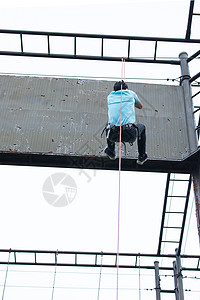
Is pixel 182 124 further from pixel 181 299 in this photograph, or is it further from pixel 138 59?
pixel 181 299

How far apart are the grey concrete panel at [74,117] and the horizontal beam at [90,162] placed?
110mm

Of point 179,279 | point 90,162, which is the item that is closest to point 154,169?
point 90,162

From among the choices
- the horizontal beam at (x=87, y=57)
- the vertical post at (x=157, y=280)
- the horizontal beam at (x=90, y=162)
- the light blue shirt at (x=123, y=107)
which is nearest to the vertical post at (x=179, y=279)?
the vertical post at (x=157, y=280)

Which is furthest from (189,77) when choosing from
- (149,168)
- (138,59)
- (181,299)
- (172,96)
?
(181,299)

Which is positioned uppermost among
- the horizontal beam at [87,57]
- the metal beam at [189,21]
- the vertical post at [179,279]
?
the metal beam at [189,21]

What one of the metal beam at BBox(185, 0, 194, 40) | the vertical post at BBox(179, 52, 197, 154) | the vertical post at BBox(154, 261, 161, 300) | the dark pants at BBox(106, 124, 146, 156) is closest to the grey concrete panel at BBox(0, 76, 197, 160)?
the vertical post at BBox(179, 52, 197, 154)

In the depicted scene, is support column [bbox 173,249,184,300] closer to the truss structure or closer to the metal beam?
the truss structure

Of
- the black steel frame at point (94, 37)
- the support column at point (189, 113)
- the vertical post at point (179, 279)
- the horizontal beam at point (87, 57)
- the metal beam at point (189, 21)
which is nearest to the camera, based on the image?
the support column at point (189, 113)

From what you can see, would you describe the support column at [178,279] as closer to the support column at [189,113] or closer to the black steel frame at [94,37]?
the support column at [189,113]

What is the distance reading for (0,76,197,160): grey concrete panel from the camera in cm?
1022

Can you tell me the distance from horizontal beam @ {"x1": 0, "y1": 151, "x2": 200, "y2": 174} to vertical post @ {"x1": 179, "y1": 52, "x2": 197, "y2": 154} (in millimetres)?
445

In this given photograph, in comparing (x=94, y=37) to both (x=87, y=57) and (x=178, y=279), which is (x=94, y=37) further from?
(x=178, y=279)

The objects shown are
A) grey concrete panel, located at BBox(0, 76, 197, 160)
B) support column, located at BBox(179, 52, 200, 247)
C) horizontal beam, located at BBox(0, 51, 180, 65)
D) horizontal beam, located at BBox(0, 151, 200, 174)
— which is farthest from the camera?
horizontal beam, located at BBox(0, 51, 180, 65)

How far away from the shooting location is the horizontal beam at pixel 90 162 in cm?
1009
